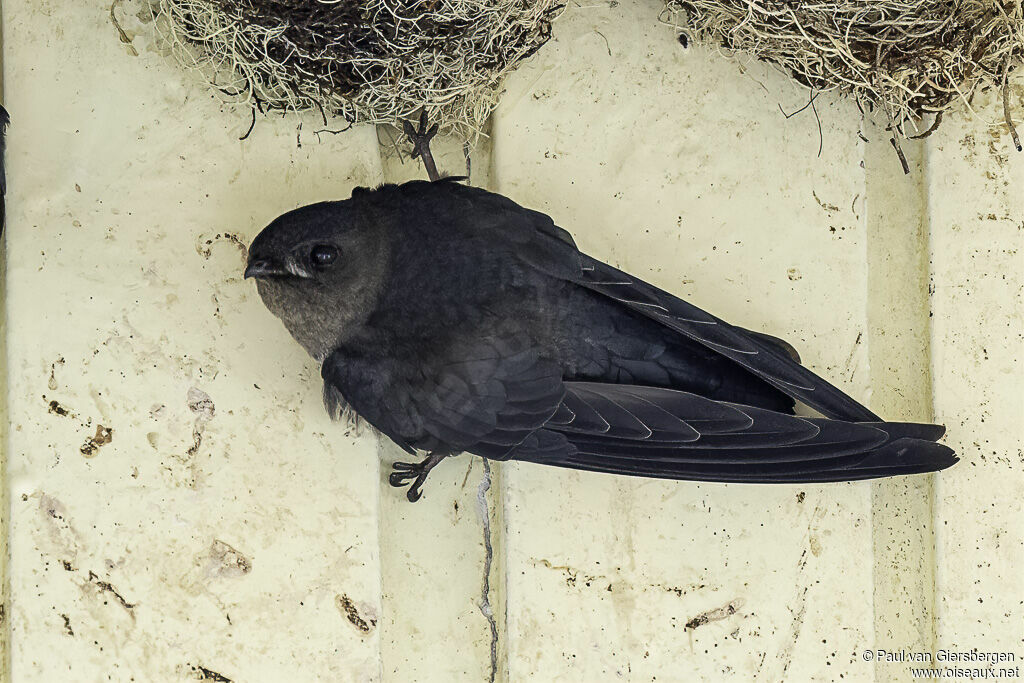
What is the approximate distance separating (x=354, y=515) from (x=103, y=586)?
14.9 inches

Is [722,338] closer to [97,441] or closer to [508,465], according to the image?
[508,465]

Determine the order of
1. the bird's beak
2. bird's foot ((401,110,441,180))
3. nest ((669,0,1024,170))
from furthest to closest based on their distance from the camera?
bird's foot ((401,110,441,180)) → nest ((669,0,1024,170)) → the bird's beak

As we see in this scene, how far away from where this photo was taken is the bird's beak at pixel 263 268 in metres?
1.23

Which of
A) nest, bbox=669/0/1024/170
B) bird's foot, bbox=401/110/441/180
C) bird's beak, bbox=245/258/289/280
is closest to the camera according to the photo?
bird's beak, bbox=245/258/289/280

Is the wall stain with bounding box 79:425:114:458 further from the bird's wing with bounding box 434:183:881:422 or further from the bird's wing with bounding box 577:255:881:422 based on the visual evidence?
the bird's wing with bounding box 577:255:881:422

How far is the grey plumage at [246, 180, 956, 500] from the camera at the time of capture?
1.24 metres

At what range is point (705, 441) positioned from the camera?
1240 mm

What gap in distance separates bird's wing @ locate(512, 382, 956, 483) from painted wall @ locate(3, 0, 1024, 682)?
0.70 ft

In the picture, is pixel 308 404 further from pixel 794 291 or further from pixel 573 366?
pixel 794 291

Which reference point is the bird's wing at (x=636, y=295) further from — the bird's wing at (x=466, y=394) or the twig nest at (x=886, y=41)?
the twig nest at (x=886, y=41)

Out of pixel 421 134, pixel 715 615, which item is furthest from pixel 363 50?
pixel 715 615

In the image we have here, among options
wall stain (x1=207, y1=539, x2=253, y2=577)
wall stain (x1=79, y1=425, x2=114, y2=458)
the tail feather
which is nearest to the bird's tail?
the tail feather

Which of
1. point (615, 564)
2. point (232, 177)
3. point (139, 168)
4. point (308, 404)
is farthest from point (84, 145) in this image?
point (615, 564)

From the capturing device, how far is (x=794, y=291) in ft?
4.98
